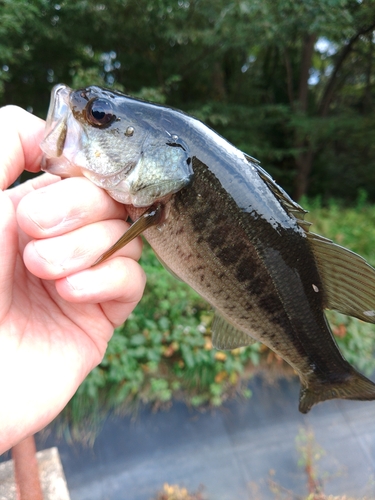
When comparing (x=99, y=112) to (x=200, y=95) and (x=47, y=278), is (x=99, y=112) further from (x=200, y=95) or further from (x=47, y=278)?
(x=200, y=95)

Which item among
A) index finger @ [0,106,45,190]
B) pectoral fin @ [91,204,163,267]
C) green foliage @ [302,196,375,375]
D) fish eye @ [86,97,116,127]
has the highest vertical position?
fish eye @ [86,97,116,127]

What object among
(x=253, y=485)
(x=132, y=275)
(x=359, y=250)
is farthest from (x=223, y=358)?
(x=359, y=250)

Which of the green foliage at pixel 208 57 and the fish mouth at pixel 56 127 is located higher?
the green foliage at pixel 208 57

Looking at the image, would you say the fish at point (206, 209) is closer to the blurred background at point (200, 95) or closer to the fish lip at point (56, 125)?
the fish lip at point (56, 125)

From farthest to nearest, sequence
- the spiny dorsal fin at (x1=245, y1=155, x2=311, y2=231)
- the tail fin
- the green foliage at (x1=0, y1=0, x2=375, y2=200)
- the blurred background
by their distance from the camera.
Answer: the green foliage at (x1=0, y1=0, x2=375, y2=200), the blurred background, the tail fin, the spiny dorsal fin at (x1=245, y1=155, x2=311, y2=231)

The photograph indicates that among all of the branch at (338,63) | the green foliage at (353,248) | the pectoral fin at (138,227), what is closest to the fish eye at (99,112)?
the pectoral fin at (138,227)

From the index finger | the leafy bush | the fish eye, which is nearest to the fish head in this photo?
the fish eye

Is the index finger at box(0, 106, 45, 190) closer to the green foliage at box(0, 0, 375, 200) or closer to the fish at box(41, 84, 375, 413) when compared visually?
the fish at box(41, 84, 375, 413)
